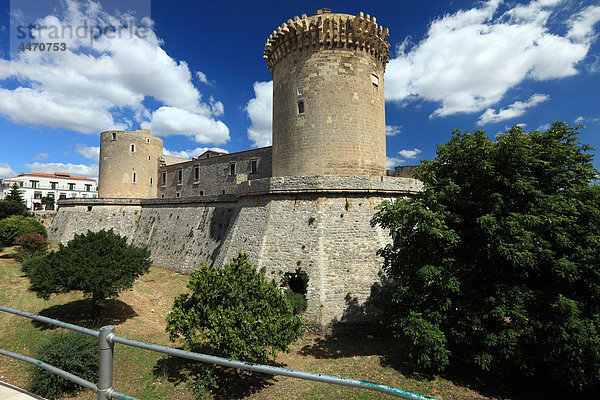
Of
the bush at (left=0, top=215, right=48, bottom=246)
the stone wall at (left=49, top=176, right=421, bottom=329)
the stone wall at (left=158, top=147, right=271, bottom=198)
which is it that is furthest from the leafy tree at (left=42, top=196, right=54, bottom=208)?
the stone wall at (left=49, top=176, right=421, bottom=329)

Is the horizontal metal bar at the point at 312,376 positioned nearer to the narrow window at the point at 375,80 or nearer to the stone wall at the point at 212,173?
the narrow window at the point at 375,80

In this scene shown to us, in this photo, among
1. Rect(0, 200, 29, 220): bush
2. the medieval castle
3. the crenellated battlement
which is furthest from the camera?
Rect(0, 200, 29, 220): bush

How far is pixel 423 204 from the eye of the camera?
994cm

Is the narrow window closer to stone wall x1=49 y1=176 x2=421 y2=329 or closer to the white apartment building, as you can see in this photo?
stone wall x1=49 y1=176 x2=421 y2=329

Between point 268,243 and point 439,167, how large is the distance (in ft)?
27.5

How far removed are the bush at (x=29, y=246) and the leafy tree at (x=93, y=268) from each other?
36.0ft

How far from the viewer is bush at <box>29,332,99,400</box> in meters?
8.88

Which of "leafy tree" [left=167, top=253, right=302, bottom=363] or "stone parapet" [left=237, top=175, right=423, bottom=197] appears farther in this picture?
"stone parapet" [left=237, top=175, right=423, bottom=197]

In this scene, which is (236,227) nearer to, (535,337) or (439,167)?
(439,167)

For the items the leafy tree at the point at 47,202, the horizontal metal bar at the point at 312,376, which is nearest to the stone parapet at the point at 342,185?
the horizontal metal bar at the point at 312,376

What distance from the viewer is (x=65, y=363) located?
31.2 feet

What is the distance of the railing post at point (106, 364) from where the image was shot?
8.55ft

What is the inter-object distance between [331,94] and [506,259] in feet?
36.1

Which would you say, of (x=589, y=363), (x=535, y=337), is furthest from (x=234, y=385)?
(x=589, y=363)
